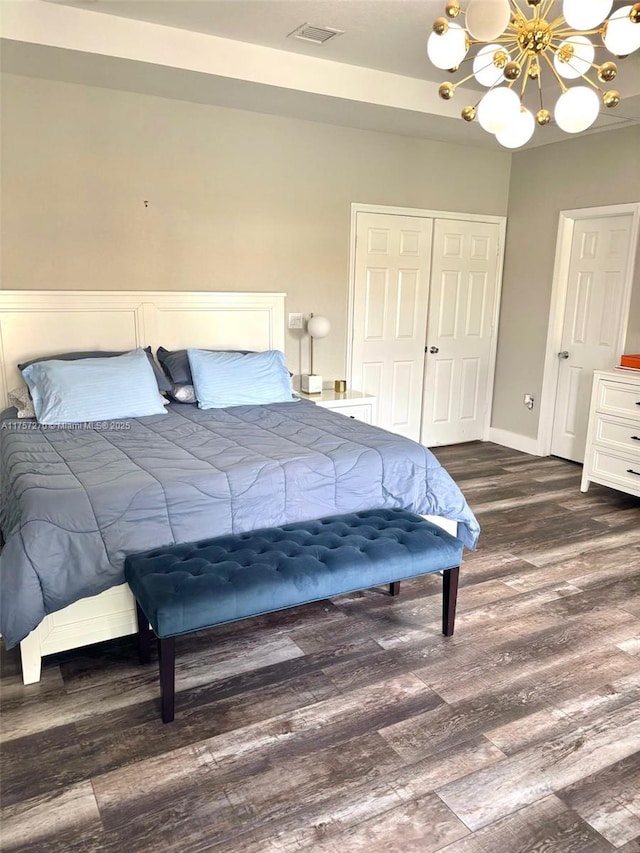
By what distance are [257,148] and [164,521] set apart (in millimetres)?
3053

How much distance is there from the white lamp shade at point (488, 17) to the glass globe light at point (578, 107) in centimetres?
42

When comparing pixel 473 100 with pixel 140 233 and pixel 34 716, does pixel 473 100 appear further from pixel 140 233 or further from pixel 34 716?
pixel 34 716

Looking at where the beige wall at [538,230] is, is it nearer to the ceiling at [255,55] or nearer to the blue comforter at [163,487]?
the ceiling at [255,55]

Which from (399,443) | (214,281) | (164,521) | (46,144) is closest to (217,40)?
(46,144)

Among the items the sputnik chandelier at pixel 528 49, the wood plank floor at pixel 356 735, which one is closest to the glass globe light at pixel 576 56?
the sputnik chandelier at pixel 528 49

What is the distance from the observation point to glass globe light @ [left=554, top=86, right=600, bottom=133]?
90.0 inches

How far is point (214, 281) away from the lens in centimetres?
438

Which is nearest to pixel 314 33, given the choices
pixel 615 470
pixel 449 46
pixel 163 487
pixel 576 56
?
pixel 449 46

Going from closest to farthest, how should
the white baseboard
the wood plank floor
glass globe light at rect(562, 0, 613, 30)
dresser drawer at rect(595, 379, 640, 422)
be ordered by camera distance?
the wood plank floor, glass globe light at rect(562, 0, 613, 30), dresser drawer at rect(595, 379, 640, 422), the white baseboard

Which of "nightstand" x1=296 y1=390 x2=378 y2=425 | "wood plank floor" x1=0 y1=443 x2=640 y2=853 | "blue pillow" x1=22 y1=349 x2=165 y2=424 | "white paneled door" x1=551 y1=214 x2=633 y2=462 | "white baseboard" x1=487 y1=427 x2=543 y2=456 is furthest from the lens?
"white baseboard" x1=487 y1=427 x2=543 y2=456

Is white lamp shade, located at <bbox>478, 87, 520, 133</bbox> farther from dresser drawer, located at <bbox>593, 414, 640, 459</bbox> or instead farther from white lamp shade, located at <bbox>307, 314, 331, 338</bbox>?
dresser drawer, located at <bbox>593, 414, 640, 459</bbox>

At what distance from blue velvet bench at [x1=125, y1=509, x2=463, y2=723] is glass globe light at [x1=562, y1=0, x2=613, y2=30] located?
1.87 meters

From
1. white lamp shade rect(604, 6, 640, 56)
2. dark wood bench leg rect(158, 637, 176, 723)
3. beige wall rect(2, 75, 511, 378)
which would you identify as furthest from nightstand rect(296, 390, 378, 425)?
white lamp shade rect(604, 6, 640, 56)

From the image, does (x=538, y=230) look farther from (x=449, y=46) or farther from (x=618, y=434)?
(x=449, y=46)
